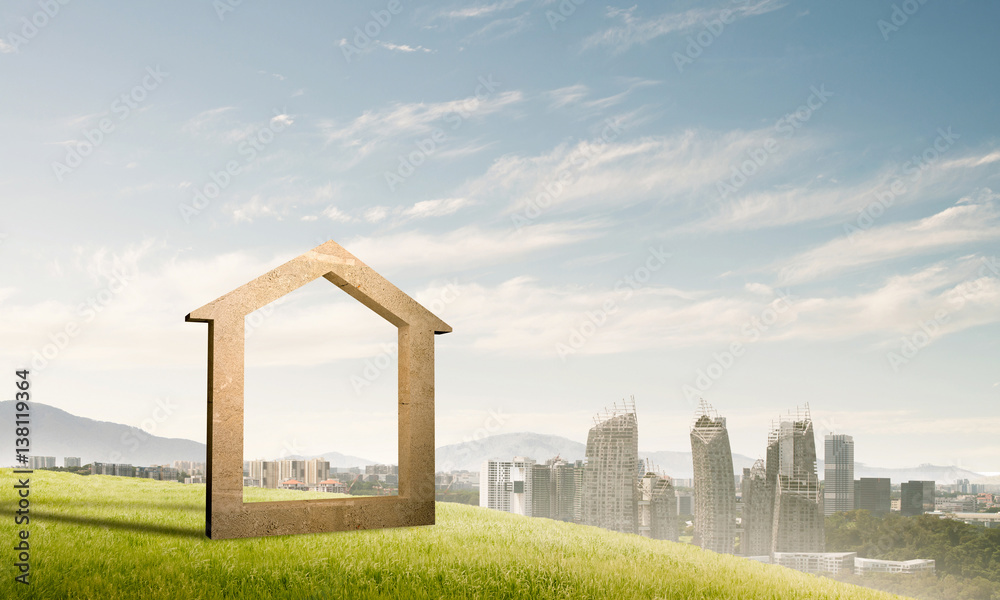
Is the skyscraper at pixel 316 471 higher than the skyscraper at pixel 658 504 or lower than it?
higher

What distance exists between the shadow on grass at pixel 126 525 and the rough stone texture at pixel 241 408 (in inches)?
21.4

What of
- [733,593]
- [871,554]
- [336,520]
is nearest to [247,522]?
[336,520]

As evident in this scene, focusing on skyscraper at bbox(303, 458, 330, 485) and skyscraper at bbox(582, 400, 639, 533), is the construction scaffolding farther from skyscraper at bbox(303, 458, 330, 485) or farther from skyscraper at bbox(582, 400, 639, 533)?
skyscraper at bbox(303, 458, 330, 485)

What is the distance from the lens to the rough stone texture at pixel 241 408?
10742 millimetres

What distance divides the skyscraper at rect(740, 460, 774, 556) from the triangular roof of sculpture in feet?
96.1

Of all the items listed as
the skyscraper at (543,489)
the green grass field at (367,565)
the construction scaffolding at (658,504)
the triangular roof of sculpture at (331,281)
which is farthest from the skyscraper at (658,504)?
the triangular roof of sculpture at (331,281)

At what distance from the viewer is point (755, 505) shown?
120ft

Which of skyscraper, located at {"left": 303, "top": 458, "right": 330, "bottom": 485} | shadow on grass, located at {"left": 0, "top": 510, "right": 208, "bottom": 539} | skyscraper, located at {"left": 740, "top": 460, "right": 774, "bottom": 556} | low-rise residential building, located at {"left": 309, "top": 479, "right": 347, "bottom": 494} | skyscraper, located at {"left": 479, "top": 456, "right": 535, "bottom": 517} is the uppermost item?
shadow on grass, located at {"left": 0, "top": 510, "right": 208, "bottom": 539}

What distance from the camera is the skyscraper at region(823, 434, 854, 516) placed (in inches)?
1340

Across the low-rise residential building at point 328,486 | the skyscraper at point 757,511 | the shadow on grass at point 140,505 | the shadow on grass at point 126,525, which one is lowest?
the skyscraper at point 757,511

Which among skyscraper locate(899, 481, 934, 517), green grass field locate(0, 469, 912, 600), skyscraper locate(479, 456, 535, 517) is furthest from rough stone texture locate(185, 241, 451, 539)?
skyscraper locate(899, 481, 934, 517)

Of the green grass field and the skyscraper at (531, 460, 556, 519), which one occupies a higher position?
the green grass field

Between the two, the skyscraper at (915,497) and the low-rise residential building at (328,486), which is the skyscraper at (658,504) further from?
the low-rise residential building at (328,486)

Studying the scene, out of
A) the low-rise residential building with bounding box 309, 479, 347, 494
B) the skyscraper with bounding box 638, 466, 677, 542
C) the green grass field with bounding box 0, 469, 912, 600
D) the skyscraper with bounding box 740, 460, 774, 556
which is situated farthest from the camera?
the skyscraper with bounding box 740, 460, 774, 556
